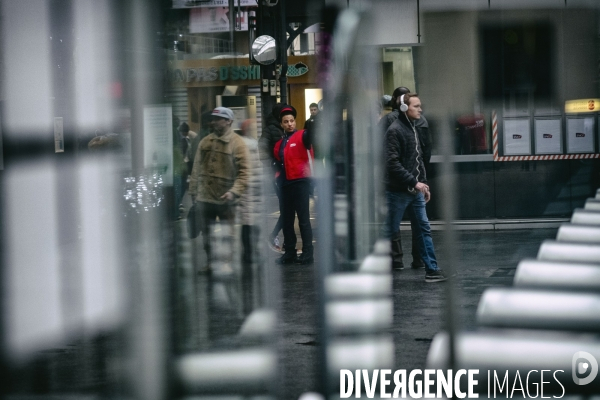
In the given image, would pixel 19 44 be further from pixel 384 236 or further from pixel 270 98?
pixel 270 98

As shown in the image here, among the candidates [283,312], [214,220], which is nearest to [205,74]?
[214,220]

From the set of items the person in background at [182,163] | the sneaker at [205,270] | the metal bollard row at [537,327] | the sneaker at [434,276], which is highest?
the person in background at [182,163]

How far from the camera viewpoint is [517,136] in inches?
480

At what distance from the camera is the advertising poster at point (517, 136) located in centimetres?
1218

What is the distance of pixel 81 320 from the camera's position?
2.83 metres

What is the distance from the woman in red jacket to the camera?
9320mm

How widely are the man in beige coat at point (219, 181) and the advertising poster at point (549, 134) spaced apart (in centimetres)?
951

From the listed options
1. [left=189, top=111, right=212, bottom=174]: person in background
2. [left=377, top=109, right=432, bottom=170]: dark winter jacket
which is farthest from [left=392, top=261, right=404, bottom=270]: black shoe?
[left=189, top=111, right=212, bottom=174]: person in background

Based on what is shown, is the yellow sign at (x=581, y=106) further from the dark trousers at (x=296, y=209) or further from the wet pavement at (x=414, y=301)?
the dark trousers at (x=296, y=209)

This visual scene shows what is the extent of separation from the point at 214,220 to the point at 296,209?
265 inches

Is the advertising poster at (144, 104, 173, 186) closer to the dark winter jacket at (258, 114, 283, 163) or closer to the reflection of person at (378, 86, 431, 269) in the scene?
the reflection of person at (378, 86, 431, 269)

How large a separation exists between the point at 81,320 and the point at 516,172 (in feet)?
33.1

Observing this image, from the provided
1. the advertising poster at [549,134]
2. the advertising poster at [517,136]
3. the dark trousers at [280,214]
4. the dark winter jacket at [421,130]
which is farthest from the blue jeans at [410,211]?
the advertising poster at [549,134]

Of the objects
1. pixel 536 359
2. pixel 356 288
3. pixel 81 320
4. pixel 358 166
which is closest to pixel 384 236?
pixel 358 166
